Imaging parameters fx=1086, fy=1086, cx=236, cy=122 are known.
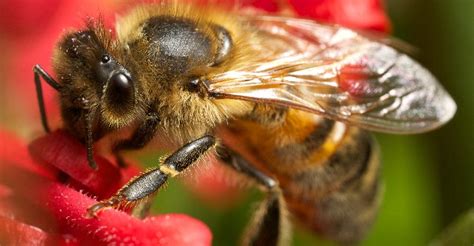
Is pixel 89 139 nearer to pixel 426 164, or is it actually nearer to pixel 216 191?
pixel 216 191

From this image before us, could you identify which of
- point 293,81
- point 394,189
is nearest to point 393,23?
point 394,189

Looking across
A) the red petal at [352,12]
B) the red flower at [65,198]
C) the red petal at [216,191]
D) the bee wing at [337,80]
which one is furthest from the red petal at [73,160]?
the red petal at [352,12]

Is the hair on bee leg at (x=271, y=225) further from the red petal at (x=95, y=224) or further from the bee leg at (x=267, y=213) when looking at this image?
the red petal at (x=95, y=224)

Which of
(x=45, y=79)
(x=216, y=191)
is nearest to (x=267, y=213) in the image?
(x=216, y=191)

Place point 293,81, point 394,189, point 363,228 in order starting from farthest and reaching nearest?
point 394,189, point 363,228, point 293,81

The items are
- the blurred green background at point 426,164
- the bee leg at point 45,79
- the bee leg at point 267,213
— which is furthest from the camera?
the blurred green background at point 426,164

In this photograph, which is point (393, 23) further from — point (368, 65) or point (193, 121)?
point (193, 121)

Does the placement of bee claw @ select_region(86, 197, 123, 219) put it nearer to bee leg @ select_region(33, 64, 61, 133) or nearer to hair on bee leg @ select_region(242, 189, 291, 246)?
bee leg @ select_region(33, 64, 61, 133)
